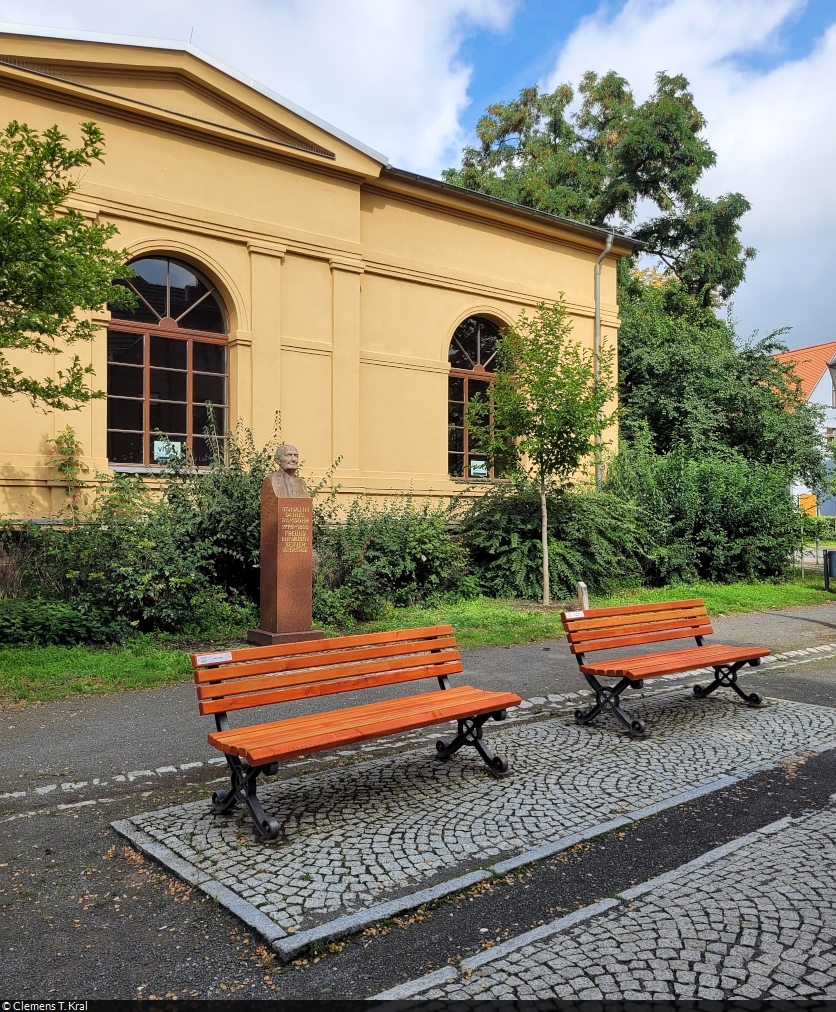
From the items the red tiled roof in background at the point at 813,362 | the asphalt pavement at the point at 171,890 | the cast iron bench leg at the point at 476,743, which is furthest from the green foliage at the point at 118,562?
the red tiled roof in background at the point at 813,362

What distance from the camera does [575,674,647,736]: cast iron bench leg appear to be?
581cm

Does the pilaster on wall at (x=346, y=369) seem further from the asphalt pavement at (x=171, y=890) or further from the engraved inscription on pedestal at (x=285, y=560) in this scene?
the asphalt pavement at (x=171, y=890)

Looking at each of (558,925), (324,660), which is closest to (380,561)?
(324,660)

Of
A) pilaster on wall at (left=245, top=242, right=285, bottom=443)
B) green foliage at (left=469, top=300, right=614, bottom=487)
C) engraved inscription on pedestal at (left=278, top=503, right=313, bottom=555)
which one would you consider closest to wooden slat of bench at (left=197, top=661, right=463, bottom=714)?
engraved inscription on pedestal at (left=278, top=503, right=313, bottom=555)

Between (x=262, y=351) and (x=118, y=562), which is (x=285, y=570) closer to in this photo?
(x=118, y=562)

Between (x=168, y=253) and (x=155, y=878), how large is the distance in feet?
35.2

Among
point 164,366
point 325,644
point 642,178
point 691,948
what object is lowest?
point 691,948

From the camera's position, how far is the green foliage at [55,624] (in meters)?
8.53

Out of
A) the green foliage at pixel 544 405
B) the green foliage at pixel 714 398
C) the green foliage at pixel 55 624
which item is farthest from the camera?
the green foliage at pixel 714 398

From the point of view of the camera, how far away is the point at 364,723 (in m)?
4.41

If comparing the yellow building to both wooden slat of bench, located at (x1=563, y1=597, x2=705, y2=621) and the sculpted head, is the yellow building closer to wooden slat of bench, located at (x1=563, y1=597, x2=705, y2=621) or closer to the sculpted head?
the sculpted head

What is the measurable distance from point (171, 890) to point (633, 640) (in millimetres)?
4400

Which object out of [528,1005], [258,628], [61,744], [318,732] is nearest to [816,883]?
[528,1005]

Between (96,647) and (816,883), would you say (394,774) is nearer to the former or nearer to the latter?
(816,883)
